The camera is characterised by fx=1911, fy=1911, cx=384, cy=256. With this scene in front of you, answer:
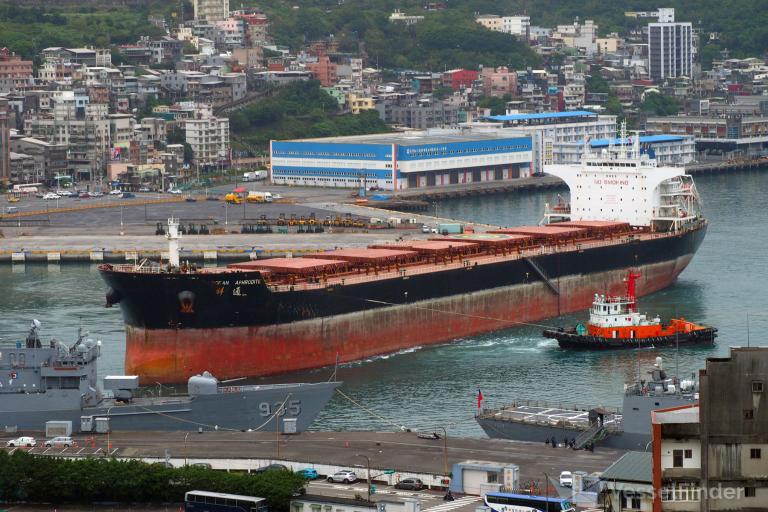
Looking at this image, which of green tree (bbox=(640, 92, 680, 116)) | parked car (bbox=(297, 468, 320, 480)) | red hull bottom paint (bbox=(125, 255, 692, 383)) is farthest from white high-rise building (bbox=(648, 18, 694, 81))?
parked car (bbox=(297, 468, 320, 480))

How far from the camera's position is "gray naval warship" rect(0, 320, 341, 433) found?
115 ft

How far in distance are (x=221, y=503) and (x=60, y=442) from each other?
629cm

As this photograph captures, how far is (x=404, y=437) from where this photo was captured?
3338cm

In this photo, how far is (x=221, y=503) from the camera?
27984 millimetres

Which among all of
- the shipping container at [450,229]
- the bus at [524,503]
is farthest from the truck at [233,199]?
the bus at [524,503]

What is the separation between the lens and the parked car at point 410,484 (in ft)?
97.2

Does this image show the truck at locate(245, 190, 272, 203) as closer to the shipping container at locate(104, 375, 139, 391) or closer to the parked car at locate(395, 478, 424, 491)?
the shipping container at locate(104, 375, 139, 391)

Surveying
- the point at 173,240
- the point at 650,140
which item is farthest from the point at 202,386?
the point at 650,140

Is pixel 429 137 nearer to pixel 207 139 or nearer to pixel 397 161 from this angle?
pixel 397 161

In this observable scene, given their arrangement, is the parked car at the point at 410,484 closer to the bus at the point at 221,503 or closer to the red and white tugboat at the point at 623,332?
the bus at the point at 221,503

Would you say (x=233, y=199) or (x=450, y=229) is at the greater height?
(x=233, y=199)

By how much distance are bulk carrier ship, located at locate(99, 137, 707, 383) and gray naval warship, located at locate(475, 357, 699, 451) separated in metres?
10.8

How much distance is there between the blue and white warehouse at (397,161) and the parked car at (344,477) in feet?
238

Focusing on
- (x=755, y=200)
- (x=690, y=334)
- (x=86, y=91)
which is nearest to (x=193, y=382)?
(x=690, y=334)
